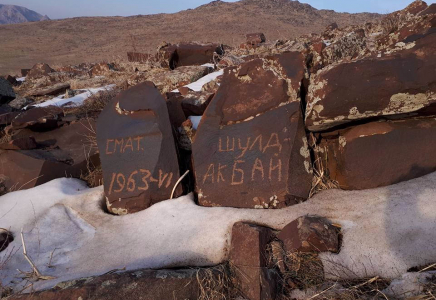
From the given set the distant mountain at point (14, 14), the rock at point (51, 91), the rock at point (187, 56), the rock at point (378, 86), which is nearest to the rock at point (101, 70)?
the rock at point (51, 91)

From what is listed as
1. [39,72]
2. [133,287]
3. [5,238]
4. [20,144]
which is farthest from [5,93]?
[133,287]

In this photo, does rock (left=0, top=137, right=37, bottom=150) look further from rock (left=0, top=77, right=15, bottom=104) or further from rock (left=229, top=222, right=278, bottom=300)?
rock (left=0, top=77, right=15, bottom=104)

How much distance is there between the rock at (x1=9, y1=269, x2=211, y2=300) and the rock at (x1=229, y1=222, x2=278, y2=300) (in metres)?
0.16

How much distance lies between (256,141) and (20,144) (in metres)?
2.50

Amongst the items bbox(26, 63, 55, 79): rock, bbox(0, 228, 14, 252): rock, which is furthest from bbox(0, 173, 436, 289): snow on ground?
bbox(26, 63, 55, 79): rock

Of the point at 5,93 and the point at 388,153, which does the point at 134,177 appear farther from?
the point at 5,93

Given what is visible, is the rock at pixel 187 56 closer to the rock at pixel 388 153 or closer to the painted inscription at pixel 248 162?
the painted inscription at pixel 248 162

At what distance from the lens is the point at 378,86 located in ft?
8.24

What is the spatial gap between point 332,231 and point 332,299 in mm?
470

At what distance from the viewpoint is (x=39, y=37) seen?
1372 inches

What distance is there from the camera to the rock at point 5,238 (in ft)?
8.66

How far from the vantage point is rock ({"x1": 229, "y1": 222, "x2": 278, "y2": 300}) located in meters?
1.97

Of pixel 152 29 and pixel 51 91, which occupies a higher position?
pixel 152 29

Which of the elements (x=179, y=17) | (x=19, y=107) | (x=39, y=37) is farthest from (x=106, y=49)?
(x=19, y=107)
